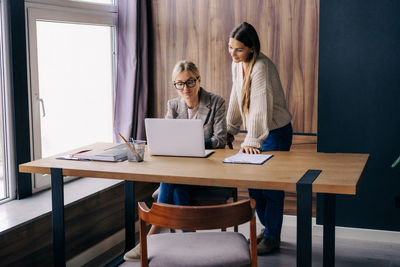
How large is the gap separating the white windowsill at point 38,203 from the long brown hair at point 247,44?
3.94 ft

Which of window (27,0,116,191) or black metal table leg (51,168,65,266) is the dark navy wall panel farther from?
black metal table leg (51,168,65,266)

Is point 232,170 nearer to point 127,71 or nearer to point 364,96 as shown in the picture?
point 364,96

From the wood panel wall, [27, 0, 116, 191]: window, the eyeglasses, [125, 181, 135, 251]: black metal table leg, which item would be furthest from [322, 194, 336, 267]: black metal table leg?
[27, 0, 116, 191]: window

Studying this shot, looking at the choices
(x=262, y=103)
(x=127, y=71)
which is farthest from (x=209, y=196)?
(x=127, y=71)

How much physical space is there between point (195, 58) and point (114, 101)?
769 mm

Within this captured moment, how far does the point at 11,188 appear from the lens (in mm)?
3051

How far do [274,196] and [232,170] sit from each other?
0.87m

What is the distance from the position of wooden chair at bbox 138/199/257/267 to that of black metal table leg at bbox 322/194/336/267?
609 mm

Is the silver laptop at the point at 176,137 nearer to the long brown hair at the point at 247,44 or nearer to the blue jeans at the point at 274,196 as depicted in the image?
the long brown hair at the point at 247,44

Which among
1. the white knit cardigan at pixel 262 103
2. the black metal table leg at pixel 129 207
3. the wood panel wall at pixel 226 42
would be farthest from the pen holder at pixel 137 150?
the wood panel wall at pixel 226 42

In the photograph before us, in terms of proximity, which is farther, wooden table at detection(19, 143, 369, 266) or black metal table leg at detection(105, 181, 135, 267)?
black metal table leg at detection(105, 181, 135, 267)

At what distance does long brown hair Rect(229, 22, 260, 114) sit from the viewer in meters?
2.94

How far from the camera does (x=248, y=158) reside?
2.64 metres

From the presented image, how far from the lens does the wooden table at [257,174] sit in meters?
2.16
